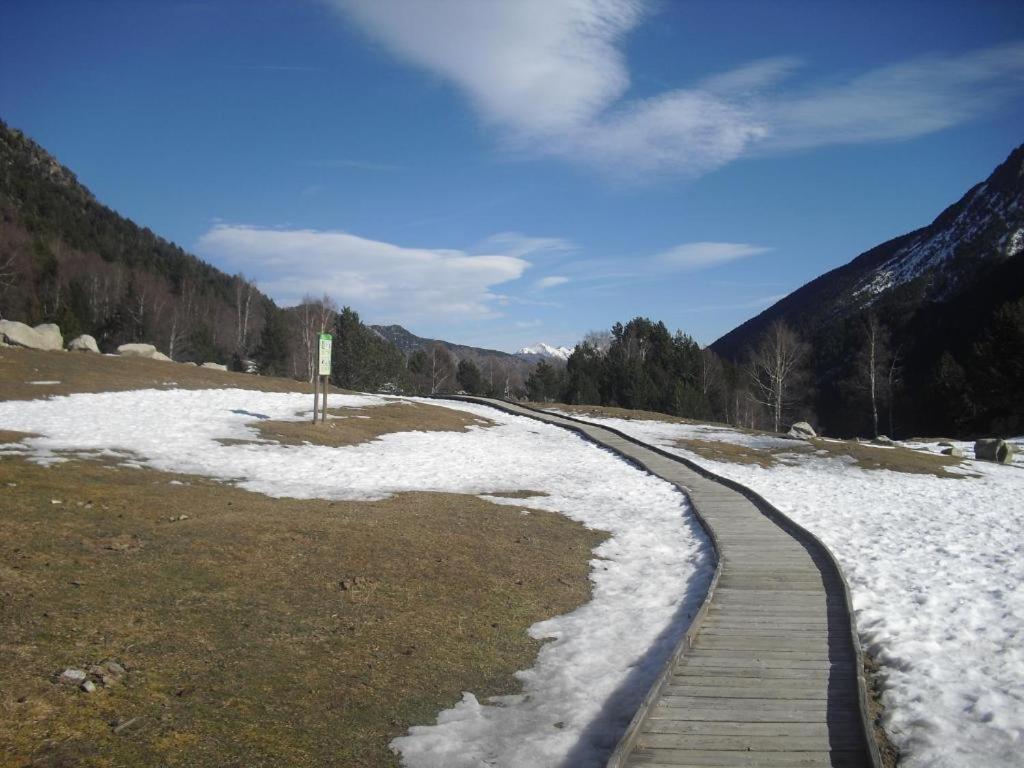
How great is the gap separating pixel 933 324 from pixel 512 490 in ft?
281

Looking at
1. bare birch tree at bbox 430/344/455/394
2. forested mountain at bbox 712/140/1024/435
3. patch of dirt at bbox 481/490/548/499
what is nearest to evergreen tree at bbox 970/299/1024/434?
forested mountain at bbox 712/140/1024/435

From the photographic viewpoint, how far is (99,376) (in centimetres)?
2795

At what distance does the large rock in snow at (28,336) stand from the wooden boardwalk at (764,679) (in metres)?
38.5

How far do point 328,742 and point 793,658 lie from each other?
4681mm

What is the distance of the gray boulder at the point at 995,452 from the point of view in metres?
28.5

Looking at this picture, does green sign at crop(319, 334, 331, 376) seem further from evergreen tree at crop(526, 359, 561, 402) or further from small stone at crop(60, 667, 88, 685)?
evergreen tree at crop(526, 359, 561, 402)

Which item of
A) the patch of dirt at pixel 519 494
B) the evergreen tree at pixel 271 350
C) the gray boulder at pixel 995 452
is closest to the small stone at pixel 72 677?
the patch of dirt at pixel 519 494

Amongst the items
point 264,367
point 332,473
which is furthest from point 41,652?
point 264,367

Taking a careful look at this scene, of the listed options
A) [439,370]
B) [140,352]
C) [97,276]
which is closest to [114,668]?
[140,352]

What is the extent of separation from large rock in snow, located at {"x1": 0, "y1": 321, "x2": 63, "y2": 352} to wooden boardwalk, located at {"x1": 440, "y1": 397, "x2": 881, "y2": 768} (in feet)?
126

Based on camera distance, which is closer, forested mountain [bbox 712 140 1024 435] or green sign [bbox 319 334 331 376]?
green sign [bbox 319 334 331 376]

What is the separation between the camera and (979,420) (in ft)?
168

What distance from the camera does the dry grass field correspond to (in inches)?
198

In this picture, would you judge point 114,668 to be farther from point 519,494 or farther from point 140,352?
point 140,352
